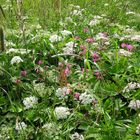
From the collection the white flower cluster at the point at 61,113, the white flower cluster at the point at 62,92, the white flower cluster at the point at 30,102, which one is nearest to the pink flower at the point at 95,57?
the white flower cluster at the point at 62,92

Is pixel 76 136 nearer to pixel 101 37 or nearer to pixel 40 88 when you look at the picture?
pixel 40 88

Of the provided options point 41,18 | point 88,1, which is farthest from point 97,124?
point 88,1

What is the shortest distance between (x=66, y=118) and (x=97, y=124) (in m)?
0.26

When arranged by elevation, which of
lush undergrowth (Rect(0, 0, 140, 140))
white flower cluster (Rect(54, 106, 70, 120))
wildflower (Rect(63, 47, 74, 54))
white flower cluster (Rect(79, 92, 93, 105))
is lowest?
lush undergrowth (Rect(0, 0, 140, 140))

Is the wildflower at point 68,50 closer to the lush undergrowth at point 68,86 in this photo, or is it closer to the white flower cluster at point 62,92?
the lush undergrowth at point 68,86

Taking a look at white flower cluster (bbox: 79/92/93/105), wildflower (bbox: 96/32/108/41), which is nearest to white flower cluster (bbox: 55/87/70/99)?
white flower cluster (bbox: 79/92/93/105)

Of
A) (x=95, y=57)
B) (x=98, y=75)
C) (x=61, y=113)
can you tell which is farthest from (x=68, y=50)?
(x=61, y=113)

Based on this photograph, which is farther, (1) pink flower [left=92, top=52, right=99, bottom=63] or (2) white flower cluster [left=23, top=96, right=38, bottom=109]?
(1) pink flower [left=92, top=52, right=99, bottom=63]

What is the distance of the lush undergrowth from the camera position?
2.86 m

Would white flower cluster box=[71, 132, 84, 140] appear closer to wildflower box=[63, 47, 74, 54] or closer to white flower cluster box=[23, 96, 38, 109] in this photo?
white flower cluster box=[23, 96, 38, 109]

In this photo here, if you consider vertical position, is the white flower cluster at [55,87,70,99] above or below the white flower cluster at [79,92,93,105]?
below

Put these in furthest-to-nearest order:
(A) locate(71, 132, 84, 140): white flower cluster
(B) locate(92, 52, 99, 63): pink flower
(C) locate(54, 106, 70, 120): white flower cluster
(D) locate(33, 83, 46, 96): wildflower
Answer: (B) locate(92, 52, 99, 63): pink flower → (D) locate(33, 83, 46, 96): wildflower → (C) locate(54, 106, 70, 120): white flower cluster → (A) locate(71, 132, 84, 140): white flower cluster

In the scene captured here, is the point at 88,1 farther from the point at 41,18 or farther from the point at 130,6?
the point at 41,18

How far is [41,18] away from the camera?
550 centimetres
